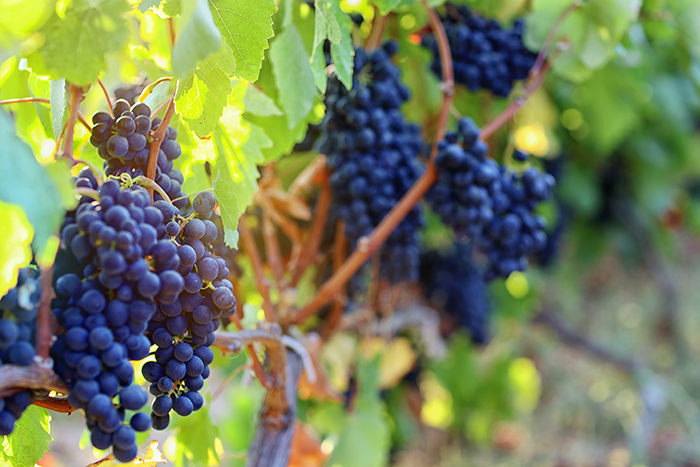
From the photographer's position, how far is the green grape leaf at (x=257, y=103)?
1.78 feet

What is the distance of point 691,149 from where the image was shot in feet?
5.46

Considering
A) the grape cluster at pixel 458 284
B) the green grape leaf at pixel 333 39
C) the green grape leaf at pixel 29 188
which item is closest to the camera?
the green grape leaf at pixel 29 188

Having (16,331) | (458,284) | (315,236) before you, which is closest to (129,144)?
(16,331)

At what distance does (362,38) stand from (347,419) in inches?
27.0

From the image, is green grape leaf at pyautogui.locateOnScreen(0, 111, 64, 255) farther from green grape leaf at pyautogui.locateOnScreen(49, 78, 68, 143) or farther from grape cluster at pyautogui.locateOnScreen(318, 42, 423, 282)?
grape cluster at pyautogui.locateOnScreen(318, 42, 423, 282)

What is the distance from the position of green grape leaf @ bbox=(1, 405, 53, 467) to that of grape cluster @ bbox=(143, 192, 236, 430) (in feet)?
0.45

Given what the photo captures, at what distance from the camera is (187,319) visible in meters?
0.37

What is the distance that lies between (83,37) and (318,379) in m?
0.71

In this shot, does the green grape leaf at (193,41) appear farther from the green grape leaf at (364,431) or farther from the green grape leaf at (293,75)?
the green grape leaf at (364,431)

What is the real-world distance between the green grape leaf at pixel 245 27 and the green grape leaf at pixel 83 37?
3.6 inches

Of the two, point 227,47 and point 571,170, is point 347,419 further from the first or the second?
point 571,170

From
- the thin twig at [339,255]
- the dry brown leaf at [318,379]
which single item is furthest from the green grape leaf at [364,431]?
the thin twig at [339,255]

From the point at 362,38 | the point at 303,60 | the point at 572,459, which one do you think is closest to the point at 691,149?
the point at 572,459

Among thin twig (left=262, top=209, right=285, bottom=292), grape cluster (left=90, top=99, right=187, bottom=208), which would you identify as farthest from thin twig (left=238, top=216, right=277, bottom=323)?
grape cluster (left=90, top=99, right=187, bottom=208)
